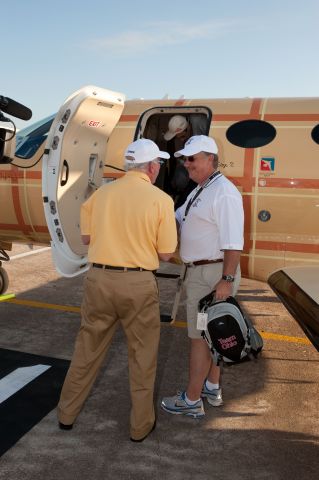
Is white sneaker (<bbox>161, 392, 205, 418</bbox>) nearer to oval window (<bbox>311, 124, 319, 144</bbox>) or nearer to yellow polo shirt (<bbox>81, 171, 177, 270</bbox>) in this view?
yellow polo shirt (<bbox>81, 171, 177, 270</bbox>)

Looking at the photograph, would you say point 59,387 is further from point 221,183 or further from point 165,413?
point 221,183

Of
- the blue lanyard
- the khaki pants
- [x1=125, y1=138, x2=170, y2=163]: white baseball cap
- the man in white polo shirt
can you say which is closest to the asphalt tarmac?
the khaki pants

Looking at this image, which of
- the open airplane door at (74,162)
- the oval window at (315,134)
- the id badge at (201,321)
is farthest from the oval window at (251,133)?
the id badge at (201,321)

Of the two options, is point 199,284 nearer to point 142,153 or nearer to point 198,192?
point 198,192

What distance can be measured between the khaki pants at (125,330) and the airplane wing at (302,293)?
1.30 metres

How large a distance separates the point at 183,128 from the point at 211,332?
11.2 ft

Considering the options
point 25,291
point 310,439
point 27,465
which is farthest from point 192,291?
point 25,291

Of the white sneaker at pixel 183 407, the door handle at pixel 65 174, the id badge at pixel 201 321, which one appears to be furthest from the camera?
the door handle at pixel 65 174

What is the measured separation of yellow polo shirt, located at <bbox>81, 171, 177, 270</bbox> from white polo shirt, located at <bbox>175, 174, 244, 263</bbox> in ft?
1.35

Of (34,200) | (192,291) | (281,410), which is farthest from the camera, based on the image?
(34,200)

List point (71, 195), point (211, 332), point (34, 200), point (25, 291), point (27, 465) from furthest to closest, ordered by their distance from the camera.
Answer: point (25, 291) < point (34, 200) < point (71, 195) < point (211, 332) < point (27, 465)

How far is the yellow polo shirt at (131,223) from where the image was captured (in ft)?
11.6

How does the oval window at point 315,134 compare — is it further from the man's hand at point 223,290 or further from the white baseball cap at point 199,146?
the man's hand at point 223,290

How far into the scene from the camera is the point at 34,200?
6.24 meters
